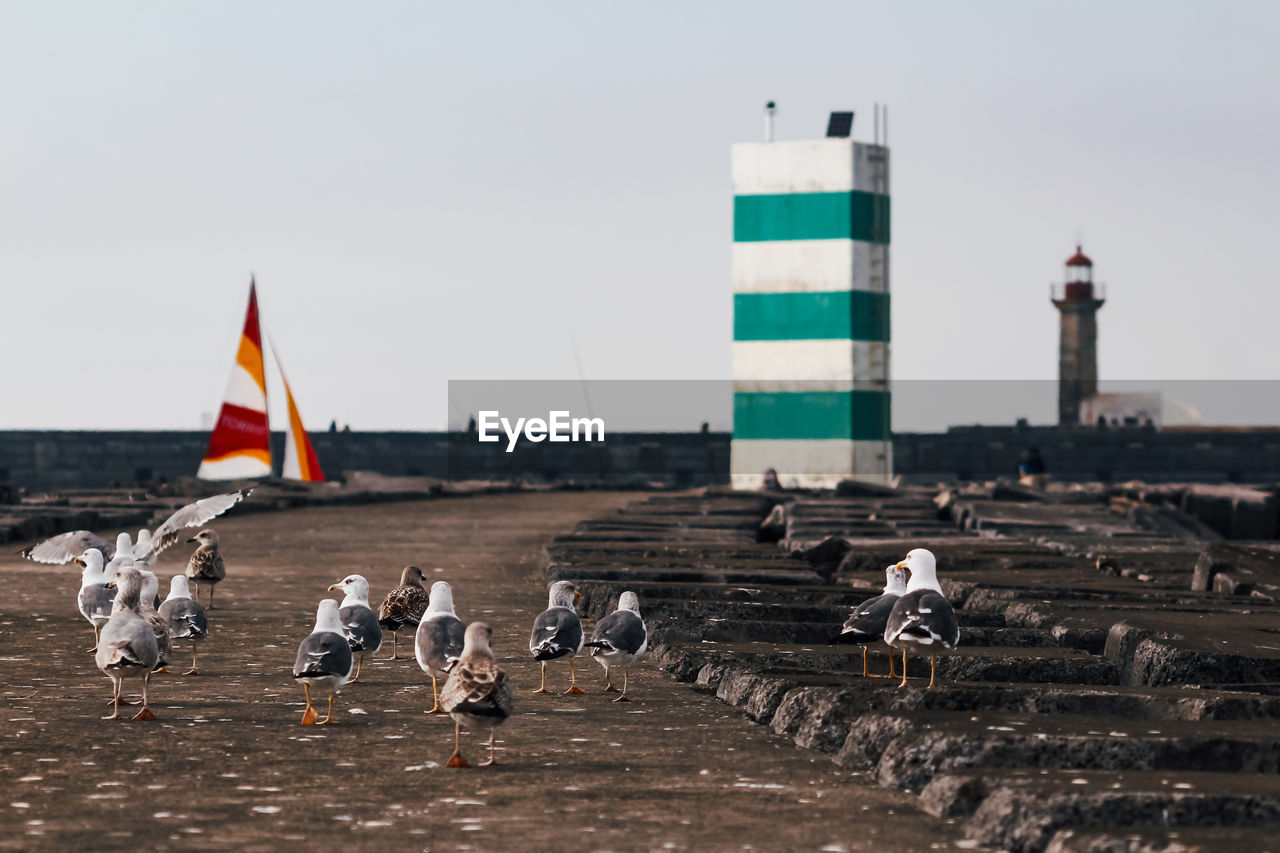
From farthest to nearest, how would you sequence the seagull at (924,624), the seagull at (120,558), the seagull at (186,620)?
the seagull at (120,558), the seagull at (186,620), the seagull at (924,624)

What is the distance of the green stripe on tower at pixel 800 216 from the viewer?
29.9m

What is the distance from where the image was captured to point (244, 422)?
34.2 metres

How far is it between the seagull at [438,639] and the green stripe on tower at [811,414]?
75.5 feet

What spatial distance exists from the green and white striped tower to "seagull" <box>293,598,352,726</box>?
76.7ft

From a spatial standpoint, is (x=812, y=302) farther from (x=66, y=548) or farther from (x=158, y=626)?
(x=158, y=626)

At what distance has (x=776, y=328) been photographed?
30.2m

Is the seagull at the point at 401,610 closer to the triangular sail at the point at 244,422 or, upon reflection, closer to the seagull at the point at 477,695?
the seagull at the point at 477,695

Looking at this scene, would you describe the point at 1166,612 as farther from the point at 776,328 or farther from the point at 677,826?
the point at 776,328

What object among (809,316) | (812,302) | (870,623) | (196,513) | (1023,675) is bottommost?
(1023,675)

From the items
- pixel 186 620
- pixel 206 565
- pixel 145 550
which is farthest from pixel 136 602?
pixel 145 550

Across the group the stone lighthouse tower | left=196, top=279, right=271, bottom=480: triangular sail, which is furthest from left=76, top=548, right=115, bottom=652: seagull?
the stone lighthouse tower

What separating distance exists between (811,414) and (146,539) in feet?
64.4

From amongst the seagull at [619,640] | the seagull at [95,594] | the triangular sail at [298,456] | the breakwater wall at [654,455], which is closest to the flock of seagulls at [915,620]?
the seagull at [619,640]

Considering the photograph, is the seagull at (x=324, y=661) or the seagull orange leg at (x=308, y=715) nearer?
the seagull at (x=324, y=661)
